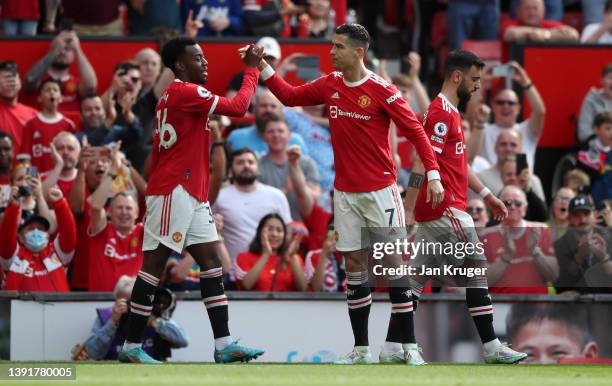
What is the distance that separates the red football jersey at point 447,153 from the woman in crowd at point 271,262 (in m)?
2.64

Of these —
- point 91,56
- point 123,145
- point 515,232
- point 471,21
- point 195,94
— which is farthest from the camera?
point 471,21

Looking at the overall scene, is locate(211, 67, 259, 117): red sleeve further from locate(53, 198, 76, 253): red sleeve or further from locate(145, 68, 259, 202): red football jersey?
locate(53, 198, 76, 253): red sleeve

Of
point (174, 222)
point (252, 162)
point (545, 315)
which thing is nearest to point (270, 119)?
point (252, 162)

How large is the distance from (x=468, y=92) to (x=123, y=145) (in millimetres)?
4989

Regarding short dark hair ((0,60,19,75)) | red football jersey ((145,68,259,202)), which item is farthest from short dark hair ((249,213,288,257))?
short dark hair ((0,60,19,75))

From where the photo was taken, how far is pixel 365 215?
1066 cm

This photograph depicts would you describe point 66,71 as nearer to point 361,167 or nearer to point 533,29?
point 533,29

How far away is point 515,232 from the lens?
13.8 meters

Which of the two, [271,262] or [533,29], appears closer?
[271,262]

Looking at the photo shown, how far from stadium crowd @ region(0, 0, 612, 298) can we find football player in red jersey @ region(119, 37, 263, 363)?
5.14 feet

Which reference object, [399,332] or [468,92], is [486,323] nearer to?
[399,332]

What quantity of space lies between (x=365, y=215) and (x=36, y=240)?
11.8ft

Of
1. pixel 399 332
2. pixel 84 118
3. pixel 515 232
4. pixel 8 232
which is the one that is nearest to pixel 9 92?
pixel 84 118

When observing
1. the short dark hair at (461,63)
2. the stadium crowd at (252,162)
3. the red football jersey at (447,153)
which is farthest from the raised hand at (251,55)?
the stadium crowd at (252,162)
